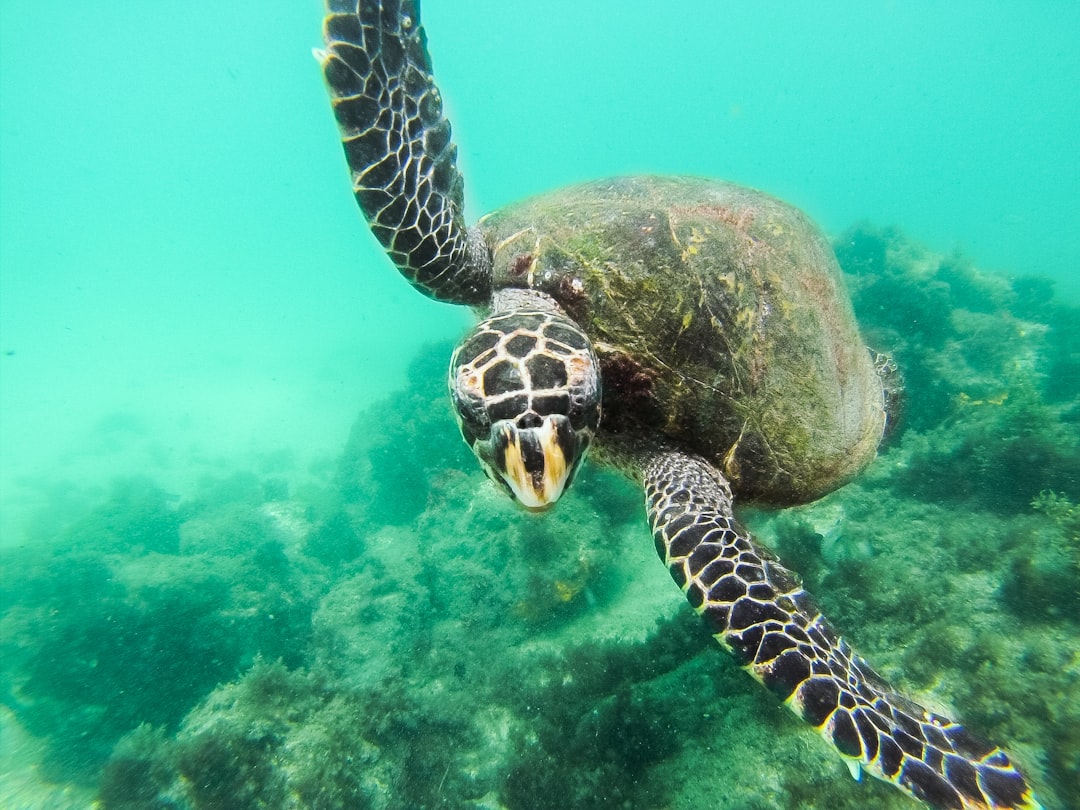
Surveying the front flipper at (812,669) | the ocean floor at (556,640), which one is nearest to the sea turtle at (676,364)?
the front flipper at (812,669)

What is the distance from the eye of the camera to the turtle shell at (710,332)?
310 centimetres

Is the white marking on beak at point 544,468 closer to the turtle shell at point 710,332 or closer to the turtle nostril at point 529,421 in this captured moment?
the turtle nostril at point 529,421

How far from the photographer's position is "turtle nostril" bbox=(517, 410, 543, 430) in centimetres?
237

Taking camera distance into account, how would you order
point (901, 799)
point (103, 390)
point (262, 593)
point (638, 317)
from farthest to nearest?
1. point (103, 390)
2. point (262, 593)
3. point (901, 799)
4. point (638, 317)

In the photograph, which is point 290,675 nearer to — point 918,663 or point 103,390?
point 918,663

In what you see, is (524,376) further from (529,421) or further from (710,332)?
(710,332)

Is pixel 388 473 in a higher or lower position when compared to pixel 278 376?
higher

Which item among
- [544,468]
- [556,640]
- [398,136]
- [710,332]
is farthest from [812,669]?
[556,640]

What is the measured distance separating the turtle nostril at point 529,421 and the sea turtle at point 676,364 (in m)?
0.01

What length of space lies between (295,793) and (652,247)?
639 cm

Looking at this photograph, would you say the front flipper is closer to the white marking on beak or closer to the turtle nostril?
the white marking on beak

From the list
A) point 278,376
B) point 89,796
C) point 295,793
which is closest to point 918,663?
→ point 295,793

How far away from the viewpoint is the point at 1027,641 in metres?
4.28

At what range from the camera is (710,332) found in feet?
10.1
